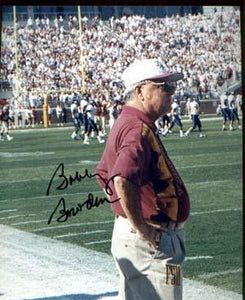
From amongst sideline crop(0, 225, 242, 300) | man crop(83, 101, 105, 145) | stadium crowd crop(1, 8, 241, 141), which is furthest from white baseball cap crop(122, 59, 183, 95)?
man crop(83, 101, 105, 145)

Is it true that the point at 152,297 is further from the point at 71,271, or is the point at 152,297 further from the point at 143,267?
the point at 71,271

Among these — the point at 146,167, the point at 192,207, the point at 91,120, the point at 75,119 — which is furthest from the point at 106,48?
the point at 91,120

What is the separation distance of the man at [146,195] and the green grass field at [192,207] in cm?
71

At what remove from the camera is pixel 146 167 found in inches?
110

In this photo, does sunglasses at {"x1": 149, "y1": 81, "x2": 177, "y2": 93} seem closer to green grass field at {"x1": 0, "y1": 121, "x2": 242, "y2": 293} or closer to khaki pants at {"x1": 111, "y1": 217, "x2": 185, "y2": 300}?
khaki pants at {"x1": 111, "y1": 217, "x2": 185, "y2": 300}

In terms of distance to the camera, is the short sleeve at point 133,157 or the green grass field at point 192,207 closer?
the short sleeve at point 133,157

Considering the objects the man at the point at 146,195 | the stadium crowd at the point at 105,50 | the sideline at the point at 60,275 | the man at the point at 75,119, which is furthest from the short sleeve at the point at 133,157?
the man at the point at 75,119

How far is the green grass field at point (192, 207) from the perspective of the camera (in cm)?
445

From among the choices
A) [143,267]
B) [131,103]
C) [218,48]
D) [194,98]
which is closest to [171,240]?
[143,267]

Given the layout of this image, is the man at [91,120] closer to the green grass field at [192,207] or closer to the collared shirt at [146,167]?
the green grass field at [192,207]

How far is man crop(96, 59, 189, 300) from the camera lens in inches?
109

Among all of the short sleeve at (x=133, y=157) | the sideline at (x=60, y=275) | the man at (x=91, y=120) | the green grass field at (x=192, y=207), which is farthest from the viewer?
the man at (x=91, y=120)

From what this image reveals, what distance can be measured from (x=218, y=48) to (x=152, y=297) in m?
3.58

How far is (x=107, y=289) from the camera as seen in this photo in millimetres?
4035
